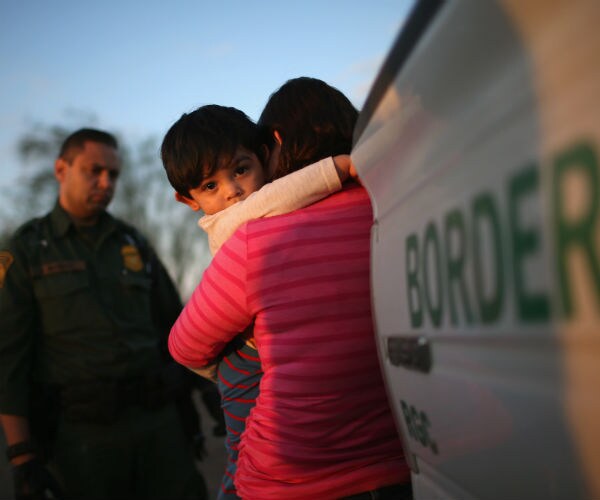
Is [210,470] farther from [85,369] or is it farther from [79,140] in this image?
[79,140]

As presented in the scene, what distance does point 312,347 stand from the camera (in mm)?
1406

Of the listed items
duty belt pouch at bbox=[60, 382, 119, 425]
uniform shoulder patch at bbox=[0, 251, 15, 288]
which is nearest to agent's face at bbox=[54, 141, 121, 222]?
uniform shoulder patch at bbox=[0, 251, 15, 288]

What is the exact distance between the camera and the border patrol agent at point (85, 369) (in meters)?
3.09

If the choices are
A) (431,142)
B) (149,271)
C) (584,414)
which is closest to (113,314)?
(149,271)

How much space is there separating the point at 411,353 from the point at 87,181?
288 centimetres

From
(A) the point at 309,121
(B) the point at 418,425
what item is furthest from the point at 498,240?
(A) the point at 309,121

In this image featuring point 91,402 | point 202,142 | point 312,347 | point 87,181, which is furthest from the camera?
point 87,181

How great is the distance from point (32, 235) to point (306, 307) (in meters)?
2.47

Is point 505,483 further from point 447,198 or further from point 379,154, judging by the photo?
point 379,154

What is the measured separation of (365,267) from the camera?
144cm

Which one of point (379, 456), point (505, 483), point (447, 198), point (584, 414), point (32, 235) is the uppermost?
point (32, 235)

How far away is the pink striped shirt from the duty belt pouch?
1865mm

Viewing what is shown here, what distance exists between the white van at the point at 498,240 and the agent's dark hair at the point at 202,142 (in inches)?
29.0

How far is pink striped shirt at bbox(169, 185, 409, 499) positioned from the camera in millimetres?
1410
